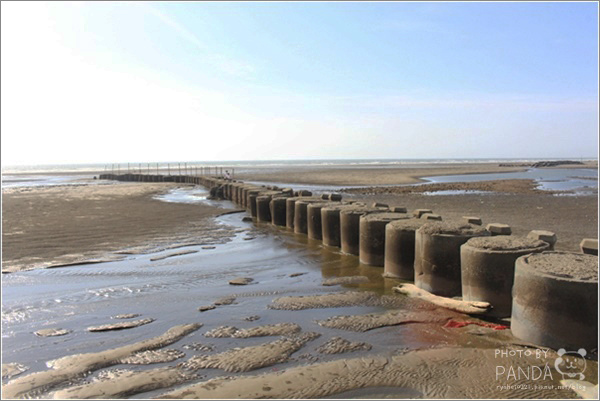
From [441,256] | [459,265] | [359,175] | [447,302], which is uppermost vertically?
[441,256]

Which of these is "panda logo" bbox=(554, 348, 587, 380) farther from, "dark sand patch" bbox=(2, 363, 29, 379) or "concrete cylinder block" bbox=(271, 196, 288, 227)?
"concrete cylinder block" bbox=(271, 196, 288, 227)

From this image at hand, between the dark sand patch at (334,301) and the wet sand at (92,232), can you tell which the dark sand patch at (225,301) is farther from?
the wet sand at (92,232)

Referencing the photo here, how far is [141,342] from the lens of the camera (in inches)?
200

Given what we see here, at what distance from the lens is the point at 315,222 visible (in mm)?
11141

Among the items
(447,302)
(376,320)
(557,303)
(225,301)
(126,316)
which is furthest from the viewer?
(225,301)

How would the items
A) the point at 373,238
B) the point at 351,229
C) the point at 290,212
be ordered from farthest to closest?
the point at 290,212, the point at 351,229, the point at 373,238

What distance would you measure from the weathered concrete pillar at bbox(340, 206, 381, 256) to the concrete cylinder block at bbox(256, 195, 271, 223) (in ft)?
18.4

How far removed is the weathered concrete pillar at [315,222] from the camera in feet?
36.3

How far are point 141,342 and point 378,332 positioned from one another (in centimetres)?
269

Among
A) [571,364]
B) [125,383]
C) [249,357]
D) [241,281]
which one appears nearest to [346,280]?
[241,281]

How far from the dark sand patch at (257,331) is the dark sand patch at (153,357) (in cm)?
56

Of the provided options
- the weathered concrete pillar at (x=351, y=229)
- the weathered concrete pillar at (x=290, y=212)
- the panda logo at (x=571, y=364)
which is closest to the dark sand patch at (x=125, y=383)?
the panda logo at (x=571, y=364)

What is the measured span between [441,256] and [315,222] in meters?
5.15

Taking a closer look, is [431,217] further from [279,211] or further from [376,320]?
[279,211]
